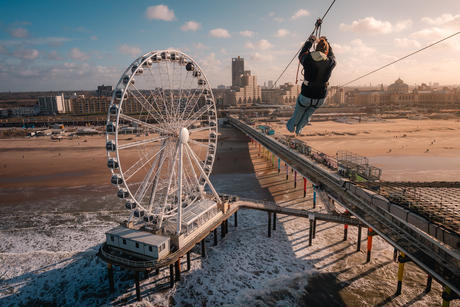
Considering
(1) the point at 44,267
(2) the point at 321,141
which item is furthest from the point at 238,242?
(2) the point at 321,141

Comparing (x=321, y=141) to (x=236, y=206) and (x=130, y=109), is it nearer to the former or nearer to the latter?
(x=236, y=206)

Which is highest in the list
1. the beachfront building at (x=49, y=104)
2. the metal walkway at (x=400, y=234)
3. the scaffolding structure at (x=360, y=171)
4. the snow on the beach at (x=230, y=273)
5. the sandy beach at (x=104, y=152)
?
the beachfront building at (x=49, y=104)

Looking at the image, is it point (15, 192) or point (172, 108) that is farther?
point (15, 192)

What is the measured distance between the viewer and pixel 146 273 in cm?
2041

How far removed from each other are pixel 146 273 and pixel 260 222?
1235 centimetres

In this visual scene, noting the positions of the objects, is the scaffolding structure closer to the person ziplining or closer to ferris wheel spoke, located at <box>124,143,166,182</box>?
the person ziplining

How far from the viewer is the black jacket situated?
9.71 meters

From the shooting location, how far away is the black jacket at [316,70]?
31.9 ft

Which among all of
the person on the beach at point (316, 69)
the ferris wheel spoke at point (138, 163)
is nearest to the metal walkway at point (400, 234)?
the person on the beach at point (316, 69)

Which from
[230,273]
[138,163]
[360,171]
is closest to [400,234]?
[360,171]

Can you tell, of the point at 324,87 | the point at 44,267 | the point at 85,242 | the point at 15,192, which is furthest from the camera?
the point at 15,192

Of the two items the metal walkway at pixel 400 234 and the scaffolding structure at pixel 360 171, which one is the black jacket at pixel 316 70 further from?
the scaffolding structure at pixel 360 171

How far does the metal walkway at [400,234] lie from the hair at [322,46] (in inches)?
381

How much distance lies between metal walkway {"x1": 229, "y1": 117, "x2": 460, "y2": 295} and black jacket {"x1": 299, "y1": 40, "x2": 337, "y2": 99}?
28.4 ft
